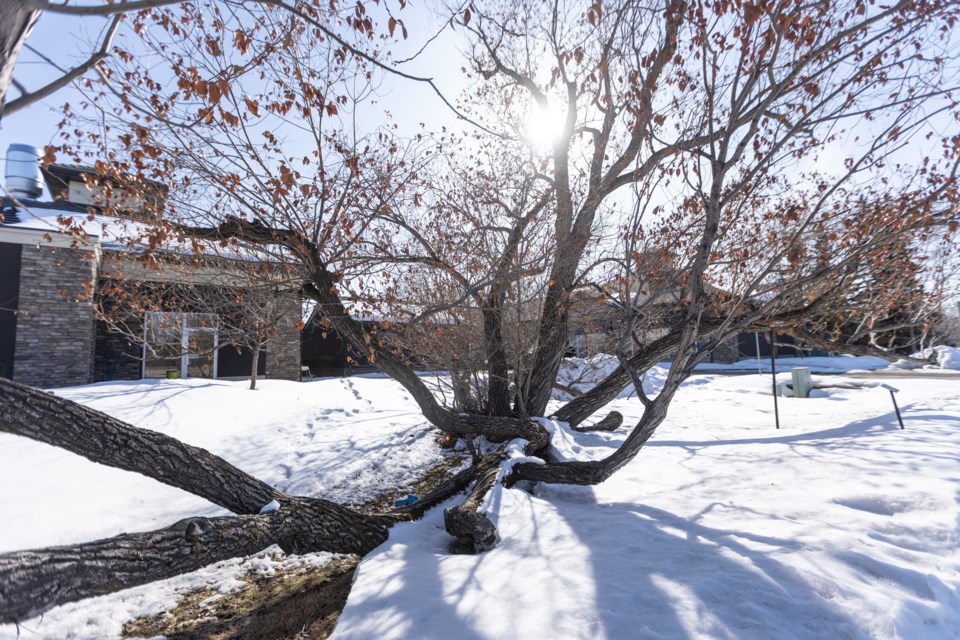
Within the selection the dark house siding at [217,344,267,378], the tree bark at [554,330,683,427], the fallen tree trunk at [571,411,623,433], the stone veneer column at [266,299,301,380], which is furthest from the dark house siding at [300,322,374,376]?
the tree bark at [554,330,683,427]

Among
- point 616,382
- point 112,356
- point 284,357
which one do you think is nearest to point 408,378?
point 616,382

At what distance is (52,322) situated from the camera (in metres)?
10.7

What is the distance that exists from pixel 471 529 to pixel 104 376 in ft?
42.4

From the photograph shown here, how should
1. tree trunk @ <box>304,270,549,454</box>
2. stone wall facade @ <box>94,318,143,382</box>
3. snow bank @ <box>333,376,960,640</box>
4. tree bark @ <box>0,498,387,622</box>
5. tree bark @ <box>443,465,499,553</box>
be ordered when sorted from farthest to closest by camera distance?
stone wall facade @ <box>94,318,143,382</box>, tree trunk @ <box>304,270,549,454</box>, tree bark @ <box>443,465,499,553</box>, snow bank @ <box>333,376,960,640</box>, tree bark @ <box>0,498,387,622</box>

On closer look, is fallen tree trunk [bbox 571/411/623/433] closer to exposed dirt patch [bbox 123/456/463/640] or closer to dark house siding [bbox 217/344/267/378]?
exposed dirt patch [bbox 123/456/463/640]

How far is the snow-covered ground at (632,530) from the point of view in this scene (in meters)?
2.21

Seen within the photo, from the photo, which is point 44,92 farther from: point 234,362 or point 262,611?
point 234,362

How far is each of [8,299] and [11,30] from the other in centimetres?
1295

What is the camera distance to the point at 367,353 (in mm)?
5148

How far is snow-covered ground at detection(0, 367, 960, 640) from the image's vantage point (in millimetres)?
2211

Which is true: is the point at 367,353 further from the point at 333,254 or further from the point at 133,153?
the point at 133,153

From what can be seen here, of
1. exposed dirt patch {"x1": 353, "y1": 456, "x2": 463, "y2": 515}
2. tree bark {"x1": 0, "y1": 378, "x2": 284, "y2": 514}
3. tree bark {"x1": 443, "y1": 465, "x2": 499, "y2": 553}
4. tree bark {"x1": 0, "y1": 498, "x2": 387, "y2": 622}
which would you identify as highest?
tree bark {"x1": 0, "y1": 378, "x2": 284, "y2": 514}

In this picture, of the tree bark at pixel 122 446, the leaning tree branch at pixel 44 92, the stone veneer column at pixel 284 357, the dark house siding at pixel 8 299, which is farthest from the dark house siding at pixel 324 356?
the leaning tree branch at pixel 44 92

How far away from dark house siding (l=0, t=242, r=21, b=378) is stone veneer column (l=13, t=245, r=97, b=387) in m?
0.12
